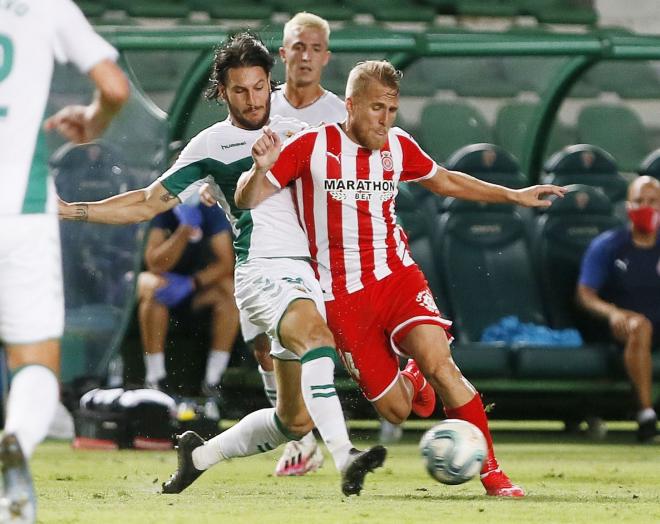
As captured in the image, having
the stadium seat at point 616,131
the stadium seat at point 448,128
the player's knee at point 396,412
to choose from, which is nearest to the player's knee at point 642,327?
the stadium seat at point 616,131

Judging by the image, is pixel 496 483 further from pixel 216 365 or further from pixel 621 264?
pixel 621 264

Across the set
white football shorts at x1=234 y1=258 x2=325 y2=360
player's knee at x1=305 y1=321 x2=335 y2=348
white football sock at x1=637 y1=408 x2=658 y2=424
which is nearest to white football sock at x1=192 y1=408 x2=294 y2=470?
white football shorts at x1=234 y1=258 x2=325 y2=360

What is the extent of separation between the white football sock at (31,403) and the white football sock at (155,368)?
19.2 ft

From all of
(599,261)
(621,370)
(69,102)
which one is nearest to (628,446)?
(621,370)

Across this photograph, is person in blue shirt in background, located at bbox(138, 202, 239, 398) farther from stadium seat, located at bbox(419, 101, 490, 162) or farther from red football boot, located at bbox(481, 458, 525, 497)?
red football boot, located at bbox(481, 458, 525, 497)

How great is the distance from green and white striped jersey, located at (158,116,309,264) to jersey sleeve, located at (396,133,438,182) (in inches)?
19.5

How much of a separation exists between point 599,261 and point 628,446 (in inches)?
56.5

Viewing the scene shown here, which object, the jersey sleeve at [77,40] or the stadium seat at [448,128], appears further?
the stadium seat at [448,128]

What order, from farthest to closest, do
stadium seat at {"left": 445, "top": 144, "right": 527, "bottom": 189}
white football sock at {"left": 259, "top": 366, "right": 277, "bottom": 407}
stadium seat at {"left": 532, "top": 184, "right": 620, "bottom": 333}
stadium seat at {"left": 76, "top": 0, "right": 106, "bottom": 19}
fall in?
stadium seat at {"left": 76, "top": 0, "right": 106, "bottom": 19} → stadium seat at {"left": 532, "top": 184, "right": 620, "bottom": 333} → stadium seat at {"left": 445, "top": 144, "right": 527, "bottom": 189} → white football sock at {"left": 259, "top": 366, "right": 277, "bottom": 407}

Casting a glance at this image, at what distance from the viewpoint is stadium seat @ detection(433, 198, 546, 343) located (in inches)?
456

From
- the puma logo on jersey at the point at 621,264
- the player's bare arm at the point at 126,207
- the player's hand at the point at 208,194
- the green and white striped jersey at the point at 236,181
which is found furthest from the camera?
the puma logo on jersey at the point at 621,264

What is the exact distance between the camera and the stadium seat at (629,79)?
1273 centimetres

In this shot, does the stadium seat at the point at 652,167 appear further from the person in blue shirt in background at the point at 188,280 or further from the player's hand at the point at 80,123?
the player's hand at the point at 80,123

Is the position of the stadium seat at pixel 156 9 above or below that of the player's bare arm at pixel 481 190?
above
